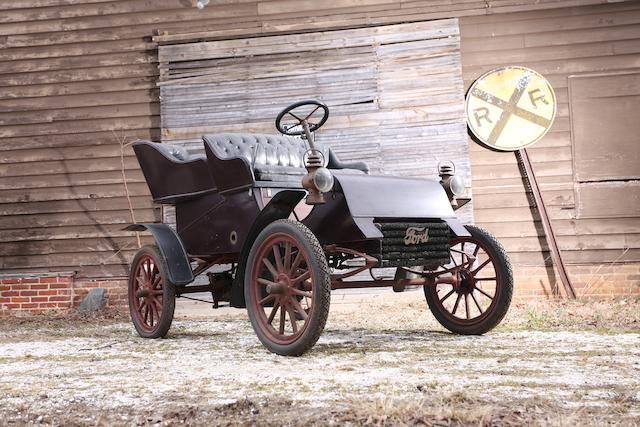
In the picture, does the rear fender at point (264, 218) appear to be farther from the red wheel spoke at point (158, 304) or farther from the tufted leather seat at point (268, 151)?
the red wheel spoke at point (158, 304)

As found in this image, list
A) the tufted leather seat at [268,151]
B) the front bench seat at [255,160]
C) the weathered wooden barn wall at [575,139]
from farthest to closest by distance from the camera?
the weathered wooden barn wall at [575,139]
the tufted leather seat at [268,151]
the front bench seat at [255,160]

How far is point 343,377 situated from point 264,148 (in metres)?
2.36

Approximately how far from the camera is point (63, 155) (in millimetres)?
7715

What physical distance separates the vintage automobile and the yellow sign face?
102 inches

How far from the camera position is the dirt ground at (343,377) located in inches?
82.5

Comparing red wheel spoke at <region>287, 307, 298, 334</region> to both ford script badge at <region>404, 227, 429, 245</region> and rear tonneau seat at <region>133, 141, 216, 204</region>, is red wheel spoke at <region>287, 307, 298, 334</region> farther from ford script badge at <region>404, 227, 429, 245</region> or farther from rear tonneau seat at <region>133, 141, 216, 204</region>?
rear tonneau seat at <region>133, 141, 216, 204</region>

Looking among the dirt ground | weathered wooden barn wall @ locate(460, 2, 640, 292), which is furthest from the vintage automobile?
weathered wooden barn wall @ locate(460, 2, 640, 292)

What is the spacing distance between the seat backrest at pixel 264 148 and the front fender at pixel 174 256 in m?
0.68

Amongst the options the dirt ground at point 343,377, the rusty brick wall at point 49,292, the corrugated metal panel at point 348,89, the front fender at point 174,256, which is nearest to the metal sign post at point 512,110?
the corrugated metal panel at point 348,89

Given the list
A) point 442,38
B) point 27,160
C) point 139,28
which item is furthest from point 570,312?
point 27,160

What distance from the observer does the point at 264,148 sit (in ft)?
15.7

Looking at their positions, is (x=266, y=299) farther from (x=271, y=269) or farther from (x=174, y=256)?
(x=174, y=256)

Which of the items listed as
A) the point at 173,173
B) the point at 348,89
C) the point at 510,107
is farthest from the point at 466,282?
the point at 348,89

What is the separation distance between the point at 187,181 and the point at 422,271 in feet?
5.33
